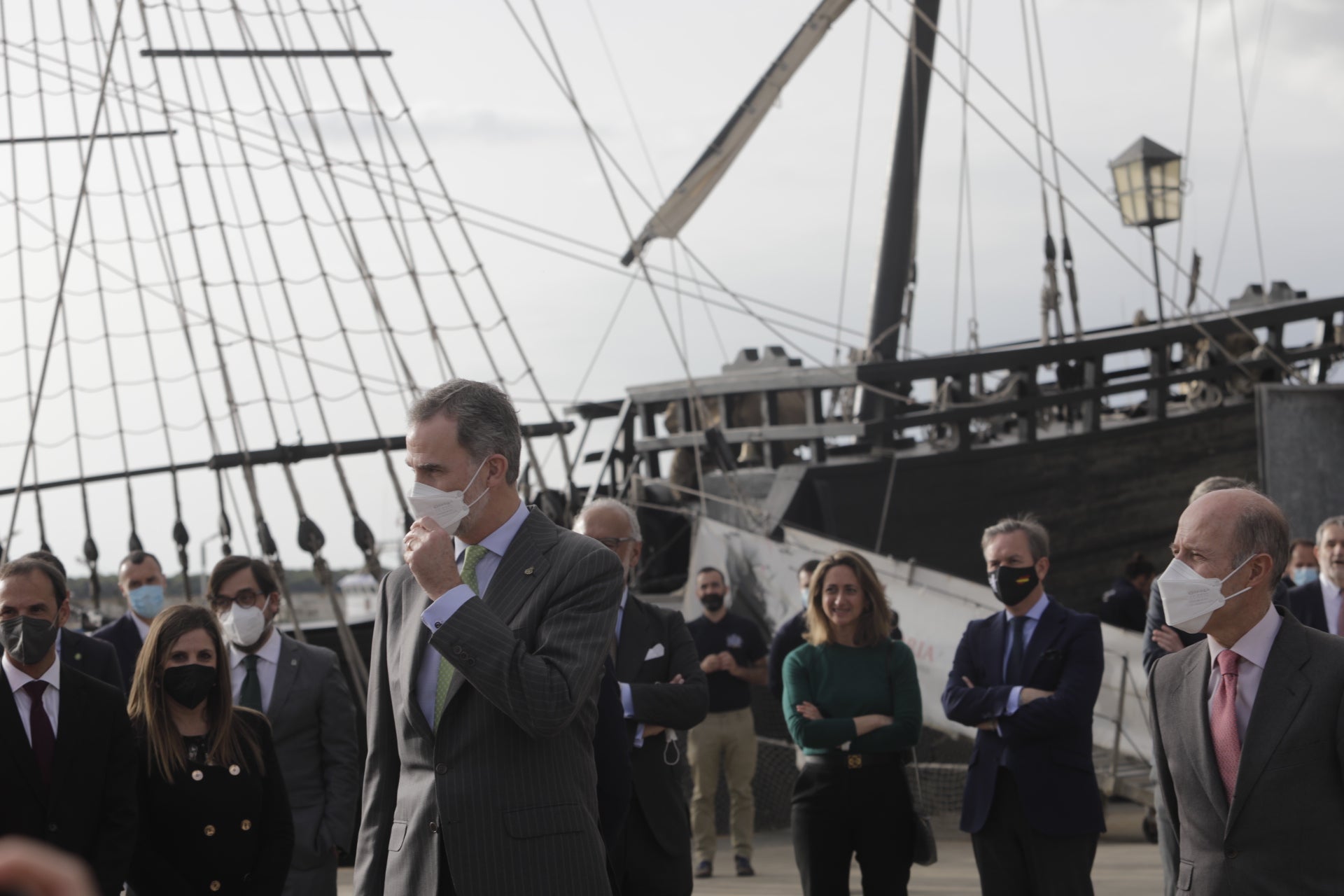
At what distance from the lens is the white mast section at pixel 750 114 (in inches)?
484

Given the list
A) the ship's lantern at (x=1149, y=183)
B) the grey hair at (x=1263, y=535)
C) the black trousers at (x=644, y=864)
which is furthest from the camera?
the ship's lantern at (x=1149, y=183)

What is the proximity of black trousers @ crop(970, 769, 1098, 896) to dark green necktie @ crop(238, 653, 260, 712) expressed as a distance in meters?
2.20

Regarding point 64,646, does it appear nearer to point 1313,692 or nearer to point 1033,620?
point 1033,620

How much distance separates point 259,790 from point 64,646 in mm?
987

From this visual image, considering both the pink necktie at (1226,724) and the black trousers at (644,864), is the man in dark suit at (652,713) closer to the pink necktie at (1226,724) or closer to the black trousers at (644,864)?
the black trousers at (644,864)

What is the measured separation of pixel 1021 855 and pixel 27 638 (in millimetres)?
2867

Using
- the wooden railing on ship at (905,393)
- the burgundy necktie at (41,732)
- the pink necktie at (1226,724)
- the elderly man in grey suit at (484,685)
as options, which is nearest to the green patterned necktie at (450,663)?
the elderly man in grey suit at (484,685)

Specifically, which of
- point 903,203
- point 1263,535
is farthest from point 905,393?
point 1263,535

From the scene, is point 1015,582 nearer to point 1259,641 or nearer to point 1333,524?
point 1333,524

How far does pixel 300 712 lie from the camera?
4.71 metres

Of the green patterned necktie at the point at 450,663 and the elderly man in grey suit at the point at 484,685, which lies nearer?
the elderly man in grey suit at the point at 484,685

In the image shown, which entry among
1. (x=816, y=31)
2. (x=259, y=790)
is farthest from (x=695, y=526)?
(x=259, y=790)

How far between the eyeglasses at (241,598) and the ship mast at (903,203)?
329 inches

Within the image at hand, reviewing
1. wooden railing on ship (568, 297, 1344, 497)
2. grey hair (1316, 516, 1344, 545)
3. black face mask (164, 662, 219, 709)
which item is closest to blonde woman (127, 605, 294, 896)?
black face mask (164, 662, 219, 709)
